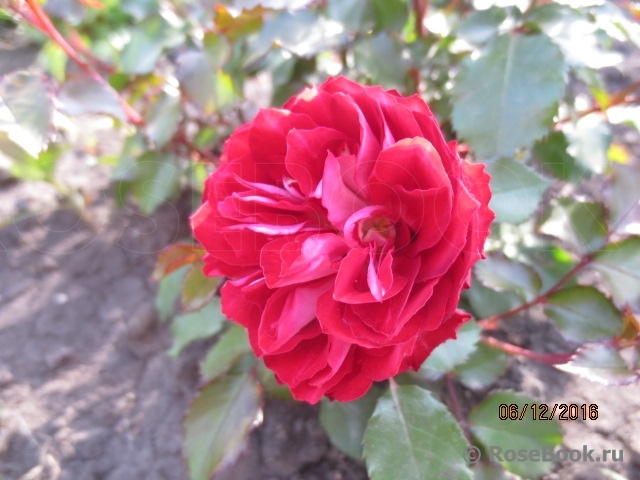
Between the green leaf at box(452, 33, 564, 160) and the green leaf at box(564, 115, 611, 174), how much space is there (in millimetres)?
238

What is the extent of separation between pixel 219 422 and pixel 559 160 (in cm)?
70

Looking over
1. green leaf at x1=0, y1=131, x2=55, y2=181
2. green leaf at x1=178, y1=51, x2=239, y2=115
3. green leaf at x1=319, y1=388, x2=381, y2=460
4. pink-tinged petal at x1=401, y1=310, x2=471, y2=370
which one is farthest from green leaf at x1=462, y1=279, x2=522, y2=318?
green leaf at x1=0, y1=131, x2=55, y2=181

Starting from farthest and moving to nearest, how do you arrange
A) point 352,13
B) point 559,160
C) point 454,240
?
1. point 559,160
2. point 352,13
3. point 454,240

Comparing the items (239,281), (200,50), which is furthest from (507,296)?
(200,50)

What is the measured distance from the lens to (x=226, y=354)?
743 millimetres

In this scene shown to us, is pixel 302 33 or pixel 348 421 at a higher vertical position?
pixel 302 33

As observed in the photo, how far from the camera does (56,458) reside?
2.79 ft

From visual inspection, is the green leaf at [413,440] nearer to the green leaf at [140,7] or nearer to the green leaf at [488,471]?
the green leaf at [488,471]

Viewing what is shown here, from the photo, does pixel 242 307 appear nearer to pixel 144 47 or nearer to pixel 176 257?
pixel 176 257

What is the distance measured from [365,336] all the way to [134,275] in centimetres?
85

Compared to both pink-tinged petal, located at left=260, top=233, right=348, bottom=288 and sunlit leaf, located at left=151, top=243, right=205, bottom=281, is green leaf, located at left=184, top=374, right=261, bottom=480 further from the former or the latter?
pink-tinged petal, located at left=260, top=233, right=348, bottom=288

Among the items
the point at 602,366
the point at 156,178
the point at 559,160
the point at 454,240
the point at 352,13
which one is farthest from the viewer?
the point at 156,178

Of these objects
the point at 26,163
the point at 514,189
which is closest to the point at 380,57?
the point at 514,189

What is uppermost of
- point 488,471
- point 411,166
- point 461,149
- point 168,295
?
point 411,166
